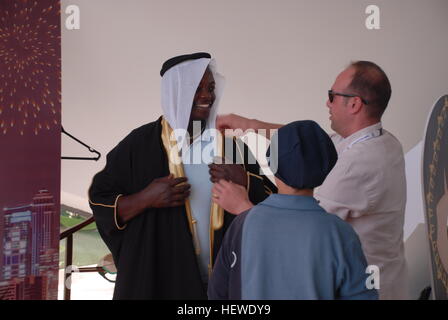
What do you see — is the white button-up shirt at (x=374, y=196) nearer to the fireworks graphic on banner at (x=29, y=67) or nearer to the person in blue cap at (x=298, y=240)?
the person in blue cap at (x=298, y=240)

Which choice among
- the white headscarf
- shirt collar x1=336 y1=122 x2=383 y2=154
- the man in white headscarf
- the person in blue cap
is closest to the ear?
shirt collar x1=336 y1=122 x2=383 y2=154

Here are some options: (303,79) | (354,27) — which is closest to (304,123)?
(303,79)

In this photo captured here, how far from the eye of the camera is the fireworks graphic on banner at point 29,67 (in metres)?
3.20

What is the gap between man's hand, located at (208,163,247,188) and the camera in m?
2.72

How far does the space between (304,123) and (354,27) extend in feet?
6.51

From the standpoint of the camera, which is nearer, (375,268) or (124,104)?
(375,268)

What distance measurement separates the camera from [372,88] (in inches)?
117

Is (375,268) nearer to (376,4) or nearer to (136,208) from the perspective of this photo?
(136,208)

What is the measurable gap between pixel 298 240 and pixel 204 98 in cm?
103

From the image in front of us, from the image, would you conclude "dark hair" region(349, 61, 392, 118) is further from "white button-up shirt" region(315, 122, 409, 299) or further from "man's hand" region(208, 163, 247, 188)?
"man's hand" region(208, 163, 247, 188)

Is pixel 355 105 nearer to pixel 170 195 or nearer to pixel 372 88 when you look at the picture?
pixel 372 88

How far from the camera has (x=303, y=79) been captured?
12.0ft

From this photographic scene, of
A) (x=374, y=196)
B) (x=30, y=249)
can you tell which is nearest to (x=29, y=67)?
(x=30, y=249)

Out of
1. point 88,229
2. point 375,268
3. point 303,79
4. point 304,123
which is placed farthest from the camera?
point 303,79
